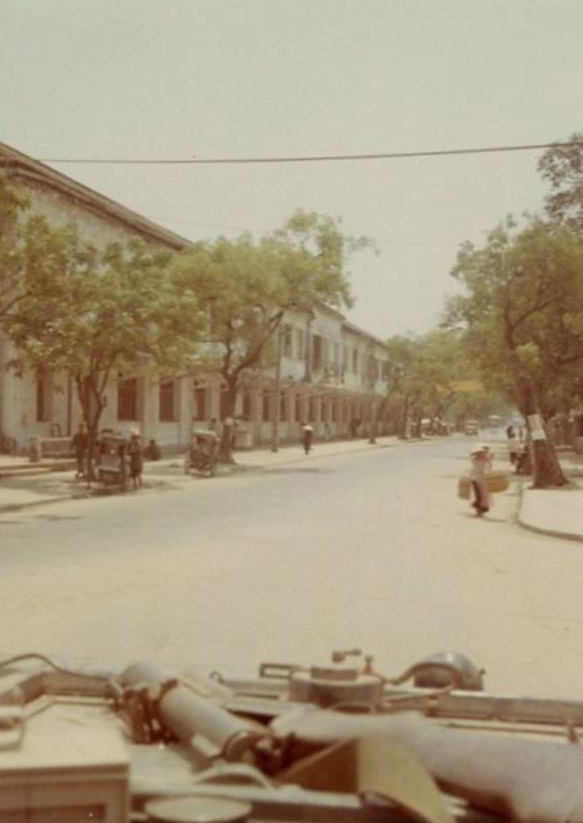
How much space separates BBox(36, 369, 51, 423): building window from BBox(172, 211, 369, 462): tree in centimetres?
568

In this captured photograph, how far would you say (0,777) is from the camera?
8.90 feet

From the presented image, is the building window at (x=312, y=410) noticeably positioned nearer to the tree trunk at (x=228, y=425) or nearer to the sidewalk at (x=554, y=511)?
the tree trunk at (x=228, y=425)

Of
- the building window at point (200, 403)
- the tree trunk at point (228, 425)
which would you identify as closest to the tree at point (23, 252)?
the tree trunk at point (228, 425)

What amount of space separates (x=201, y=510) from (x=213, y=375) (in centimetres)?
2966

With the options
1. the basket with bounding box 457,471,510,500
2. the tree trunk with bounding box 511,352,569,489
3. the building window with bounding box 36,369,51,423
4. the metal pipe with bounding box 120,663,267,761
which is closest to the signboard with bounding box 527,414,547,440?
the tree trunk with bounding box 511,352,569,489

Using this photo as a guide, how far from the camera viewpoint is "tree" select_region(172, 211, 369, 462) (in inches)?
1537

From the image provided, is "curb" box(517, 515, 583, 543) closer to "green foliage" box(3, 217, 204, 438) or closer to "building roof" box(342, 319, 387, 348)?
"green foliage" box(3, 217, 204, 438)

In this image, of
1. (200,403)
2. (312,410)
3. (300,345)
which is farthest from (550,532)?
(312,410)

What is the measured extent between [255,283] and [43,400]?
7953 millimetres

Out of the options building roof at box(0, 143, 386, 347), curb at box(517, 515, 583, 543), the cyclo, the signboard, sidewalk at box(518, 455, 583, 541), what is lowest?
curb at box(517, 515, 583, 543)

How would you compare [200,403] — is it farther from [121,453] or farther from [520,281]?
[121,453]

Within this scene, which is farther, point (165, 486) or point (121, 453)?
point (165, 486)

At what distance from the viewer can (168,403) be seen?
4803cm

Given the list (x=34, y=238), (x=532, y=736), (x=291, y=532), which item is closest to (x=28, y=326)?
(x=34, y=238)
